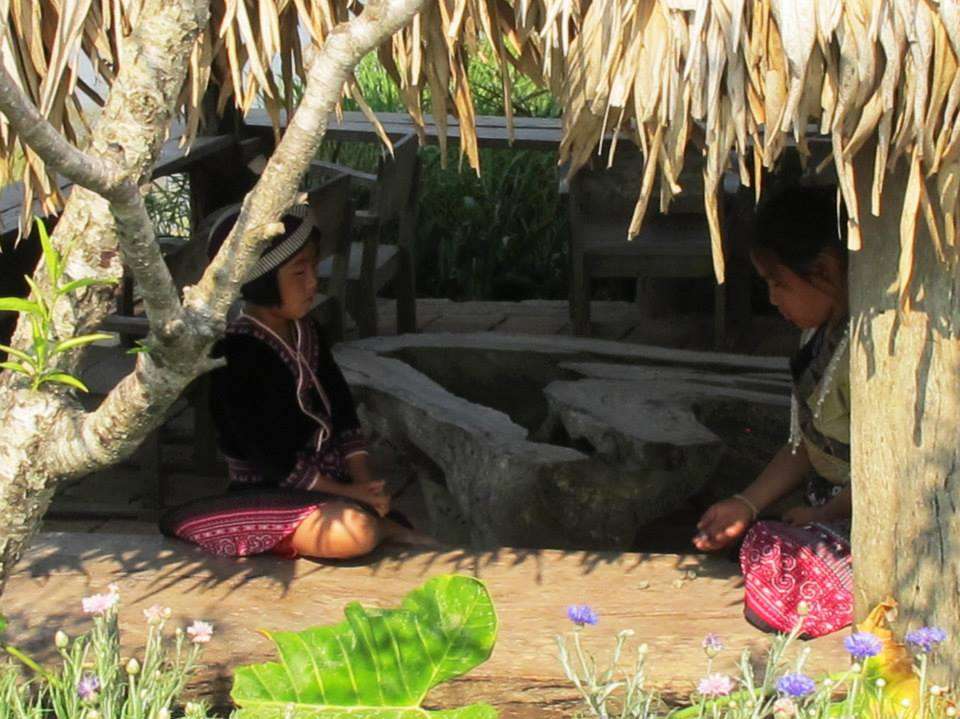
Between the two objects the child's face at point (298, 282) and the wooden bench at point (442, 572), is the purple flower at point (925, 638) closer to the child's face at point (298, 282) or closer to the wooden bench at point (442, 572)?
the wooden bench at point (442, 572)

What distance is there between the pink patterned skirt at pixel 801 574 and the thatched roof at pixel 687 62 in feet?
2.96

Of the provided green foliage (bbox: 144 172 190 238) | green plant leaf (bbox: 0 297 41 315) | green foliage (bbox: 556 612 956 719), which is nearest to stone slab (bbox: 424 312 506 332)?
green foliage (bbox: 144 172 190 238)

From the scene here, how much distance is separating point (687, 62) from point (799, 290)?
0.99 m

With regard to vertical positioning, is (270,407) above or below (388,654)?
above

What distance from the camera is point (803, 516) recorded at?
3.43 metres

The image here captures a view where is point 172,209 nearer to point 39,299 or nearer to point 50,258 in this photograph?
point 39,299

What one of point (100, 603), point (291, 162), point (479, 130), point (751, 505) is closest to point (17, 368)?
point (291, 162)

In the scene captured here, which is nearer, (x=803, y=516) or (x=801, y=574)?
(x=801, y=574)

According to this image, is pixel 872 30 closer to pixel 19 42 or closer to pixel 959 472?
pixel 959 472

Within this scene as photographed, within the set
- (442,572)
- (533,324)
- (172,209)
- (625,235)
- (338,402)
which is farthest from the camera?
(172,209)

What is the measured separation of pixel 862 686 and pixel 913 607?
21 cm

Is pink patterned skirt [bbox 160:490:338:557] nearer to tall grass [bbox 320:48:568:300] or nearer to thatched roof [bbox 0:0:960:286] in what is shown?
thatched roof [bbox 0:0:960:286]

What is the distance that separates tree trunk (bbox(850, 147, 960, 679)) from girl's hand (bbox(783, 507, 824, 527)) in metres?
0.51

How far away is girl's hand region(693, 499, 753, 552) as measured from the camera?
11.5ft
